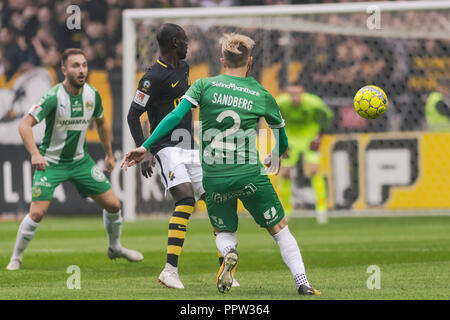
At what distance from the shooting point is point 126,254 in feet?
28.4

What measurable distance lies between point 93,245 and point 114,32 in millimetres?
8010

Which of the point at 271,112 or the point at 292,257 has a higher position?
the point at 271,112

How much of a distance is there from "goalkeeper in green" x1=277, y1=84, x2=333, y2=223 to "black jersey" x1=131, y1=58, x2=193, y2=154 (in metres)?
6.74

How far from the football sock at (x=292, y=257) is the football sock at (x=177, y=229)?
3.15ft

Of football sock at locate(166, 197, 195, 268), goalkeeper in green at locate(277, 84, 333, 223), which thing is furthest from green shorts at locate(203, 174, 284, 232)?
goalkeeper in green at locate(277, 84, 333, 223)

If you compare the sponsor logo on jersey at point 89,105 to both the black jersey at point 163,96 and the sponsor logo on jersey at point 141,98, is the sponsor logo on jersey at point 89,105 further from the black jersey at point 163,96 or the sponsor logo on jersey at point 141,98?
the sponsor logo on jersey at point 141,98

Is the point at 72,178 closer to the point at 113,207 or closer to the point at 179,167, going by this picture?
the point at 113,207

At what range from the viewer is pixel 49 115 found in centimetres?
846

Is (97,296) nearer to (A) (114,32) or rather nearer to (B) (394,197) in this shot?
(B) (394,197)

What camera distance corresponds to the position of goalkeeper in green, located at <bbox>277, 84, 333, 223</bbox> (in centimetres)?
1397

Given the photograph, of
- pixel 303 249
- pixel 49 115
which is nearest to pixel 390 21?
pixel 303 249

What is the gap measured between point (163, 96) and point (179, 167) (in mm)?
593

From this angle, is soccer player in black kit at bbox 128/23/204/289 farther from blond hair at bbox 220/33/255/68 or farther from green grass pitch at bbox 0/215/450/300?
blond hair at bbox 220/33/255/68

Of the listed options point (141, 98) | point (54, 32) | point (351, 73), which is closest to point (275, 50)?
point (351, 73)
